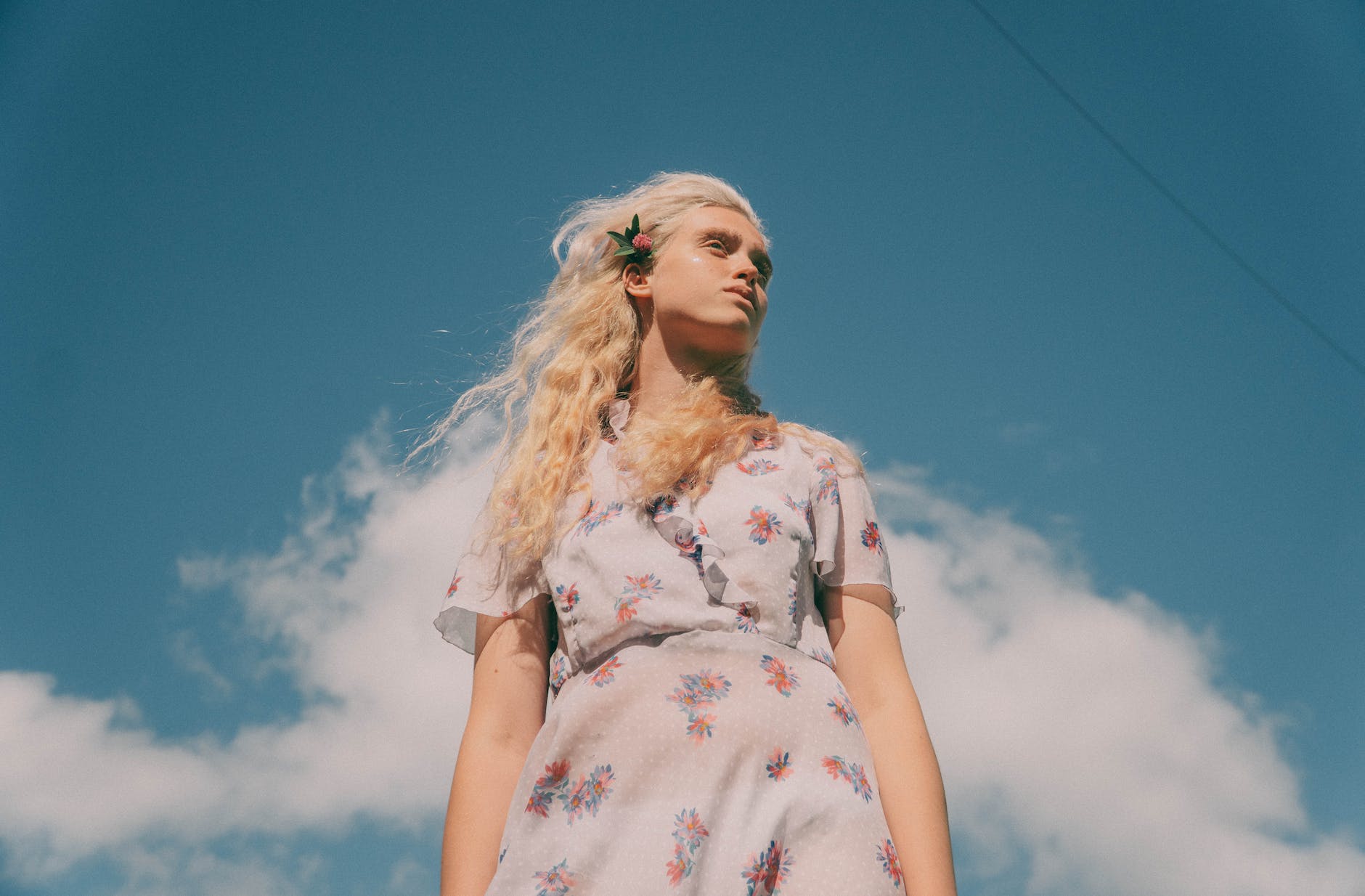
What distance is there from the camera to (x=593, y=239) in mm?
3045

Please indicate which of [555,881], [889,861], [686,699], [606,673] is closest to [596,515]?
[606,673]

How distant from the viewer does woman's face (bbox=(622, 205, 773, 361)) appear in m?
2.52

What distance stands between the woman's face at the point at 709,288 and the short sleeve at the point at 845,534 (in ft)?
1.38

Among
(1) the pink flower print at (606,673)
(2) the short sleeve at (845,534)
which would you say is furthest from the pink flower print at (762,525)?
(1) the pink flower print at (606,673)

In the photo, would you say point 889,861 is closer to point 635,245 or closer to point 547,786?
point 547,786

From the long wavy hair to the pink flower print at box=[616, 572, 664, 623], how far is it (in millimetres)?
230

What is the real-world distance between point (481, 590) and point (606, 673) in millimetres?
436

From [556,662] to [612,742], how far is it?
1.11ft

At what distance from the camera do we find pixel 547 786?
69.4 inches

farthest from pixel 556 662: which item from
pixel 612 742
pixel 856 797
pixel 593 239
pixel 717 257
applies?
pixel 593 239

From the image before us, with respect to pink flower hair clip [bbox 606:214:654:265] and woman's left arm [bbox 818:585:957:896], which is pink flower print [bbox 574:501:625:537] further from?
pink flower hair clip [bbox 606:214:654:265]

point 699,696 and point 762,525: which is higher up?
point 762,525

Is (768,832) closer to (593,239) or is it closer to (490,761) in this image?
(490,761)

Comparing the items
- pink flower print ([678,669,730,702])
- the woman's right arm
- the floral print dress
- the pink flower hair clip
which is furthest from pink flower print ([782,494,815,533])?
the pink flower hair clip
